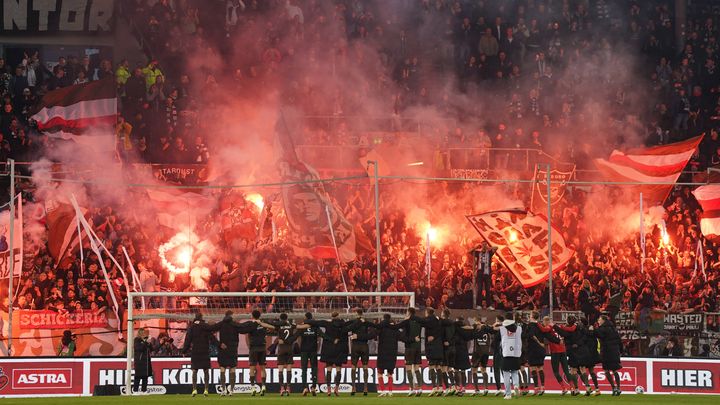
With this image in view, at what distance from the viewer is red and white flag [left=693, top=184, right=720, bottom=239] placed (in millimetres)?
30823

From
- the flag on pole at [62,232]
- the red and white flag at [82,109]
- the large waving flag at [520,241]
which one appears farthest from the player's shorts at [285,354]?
the red and white flag at [82,109]

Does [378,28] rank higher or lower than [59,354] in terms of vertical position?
higher

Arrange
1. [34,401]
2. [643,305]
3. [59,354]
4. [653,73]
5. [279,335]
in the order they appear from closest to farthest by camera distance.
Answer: [34,401] → [279,335] → [59,354] → [643,305] → [653,73]

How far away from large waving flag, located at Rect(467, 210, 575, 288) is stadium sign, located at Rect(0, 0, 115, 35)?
47.1ft

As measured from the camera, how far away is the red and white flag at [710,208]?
3082 cm

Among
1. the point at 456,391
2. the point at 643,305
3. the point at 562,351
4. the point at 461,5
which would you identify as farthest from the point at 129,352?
the point at 461,5

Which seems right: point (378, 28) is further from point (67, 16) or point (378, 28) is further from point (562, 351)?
point (562, 351)

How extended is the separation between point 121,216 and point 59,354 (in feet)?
17.6

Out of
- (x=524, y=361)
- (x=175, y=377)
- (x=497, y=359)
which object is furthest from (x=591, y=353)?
(x=175, y=377)

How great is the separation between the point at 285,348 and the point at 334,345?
0.95 metres

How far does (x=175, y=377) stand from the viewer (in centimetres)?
2445

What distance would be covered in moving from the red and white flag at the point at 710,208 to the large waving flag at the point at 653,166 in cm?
83

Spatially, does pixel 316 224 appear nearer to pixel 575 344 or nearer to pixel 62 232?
pixel 62 232

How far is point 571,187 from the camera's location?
3384 centimetres
